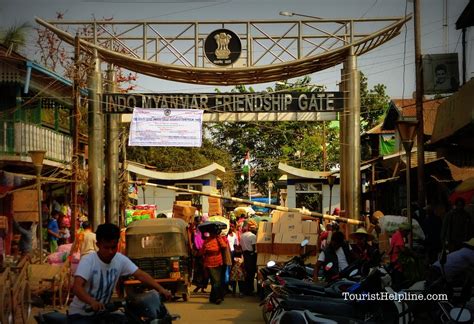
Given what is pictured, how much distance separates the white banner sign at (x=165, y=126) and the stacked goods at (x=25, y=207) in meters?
3.75

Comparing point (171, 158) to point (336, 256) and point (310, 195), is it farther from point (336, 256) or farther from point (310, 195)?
point (336, 256)

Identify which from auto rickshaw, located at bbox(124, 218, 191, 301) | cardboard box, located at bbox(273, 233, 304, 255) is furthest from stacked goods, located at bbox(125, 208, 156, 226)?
cardboard box, located at bbox(273, 233, 304, 255)

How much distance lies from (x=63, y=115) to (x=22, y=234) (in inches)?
393

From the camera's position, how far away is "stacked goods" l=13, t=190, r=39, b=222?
2133 cm

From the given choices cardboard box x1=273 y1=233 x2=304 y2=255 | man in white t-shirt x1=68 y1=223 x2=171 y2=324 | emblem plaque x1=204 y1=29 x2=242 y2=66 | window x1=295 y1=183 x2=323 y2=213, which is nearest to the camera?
man in white t-shirt x1=68 y1=223 x2=171 y2=324

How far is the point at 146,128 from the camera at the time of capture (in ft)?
77.1

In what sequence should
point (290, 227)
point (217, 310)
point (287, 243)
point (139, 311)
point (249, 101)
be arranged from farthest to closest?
point (249, 101), point (290, 227), point (287, 243), point (217, 310), point (139, 311)

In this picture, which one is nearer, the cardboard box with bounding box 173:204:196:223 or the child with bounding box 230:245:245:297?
the child with bounding box 230:245:245:297

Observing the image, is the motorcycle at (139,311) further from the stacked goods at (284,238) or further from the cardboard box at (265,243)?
the cardboard box at (265,243)

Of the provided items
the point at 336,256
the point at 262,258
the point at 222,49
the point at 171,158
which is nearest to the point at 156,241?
the point at 262,258

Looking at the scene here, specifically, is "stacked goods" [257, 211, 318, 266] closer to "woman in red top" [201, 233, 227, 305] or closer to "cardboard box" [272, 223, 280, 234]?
"cardboard box" [272, 223, 280, 234]

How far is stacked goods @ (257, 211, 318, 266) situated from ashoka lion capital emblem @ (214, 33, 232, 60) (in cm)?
722

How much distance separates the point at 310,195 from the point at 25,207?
27557 millimetres

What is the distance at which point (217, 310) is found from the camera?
15570 millimetres
